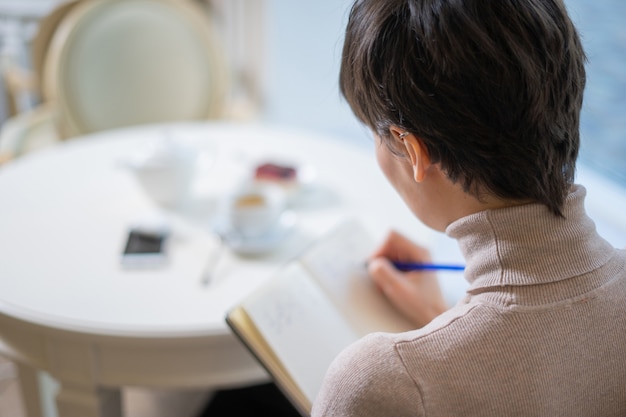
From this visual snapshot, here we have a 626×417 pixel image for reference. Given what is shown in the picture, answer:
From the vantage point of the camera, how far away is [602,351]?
575 millimetres

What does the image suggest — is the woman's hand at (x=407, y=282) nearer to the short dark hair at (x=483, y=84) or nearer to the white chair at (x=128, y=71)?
the short dark hair at (x=483, y=84)

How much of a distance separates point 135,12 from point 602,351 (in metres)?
1.83

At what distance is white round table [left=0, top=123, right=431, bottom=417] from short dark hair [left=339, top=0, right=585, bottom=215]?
18.9 inches

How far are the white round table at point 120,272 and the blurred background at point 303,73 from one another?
23 centimetres

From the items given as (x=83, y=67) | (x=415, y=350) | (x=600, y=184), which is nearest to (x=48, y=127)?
(x=83, y=67)

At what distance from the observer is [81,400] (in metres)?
0.96

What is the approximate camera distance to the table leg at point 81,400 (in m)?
0.96

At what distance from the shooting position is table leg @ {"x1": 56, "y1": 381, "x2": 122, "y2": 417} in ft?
3.14

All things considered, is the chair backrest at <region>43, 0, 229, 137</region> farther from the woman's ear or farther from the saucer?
the woman's ear

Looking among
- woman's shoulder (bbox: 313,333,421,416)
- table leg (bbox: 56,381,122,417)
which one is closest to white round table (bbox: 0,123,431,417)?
table leg (bbox: 56,381,122,417)

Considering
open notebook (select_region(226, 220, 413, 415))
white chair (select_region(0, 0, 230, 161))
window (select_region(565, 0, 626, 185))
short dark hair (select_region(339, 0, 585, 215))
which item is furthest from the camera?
white chair (select_region(0, 0, 230, 161))

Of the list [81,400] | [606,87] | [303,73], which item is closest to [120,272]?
[81,400]

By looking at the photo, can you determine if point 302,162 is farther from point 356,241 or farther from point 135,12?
point 135,12

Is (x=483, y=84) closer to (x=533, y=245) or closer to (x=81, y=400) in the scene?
(x=533, y=245)
